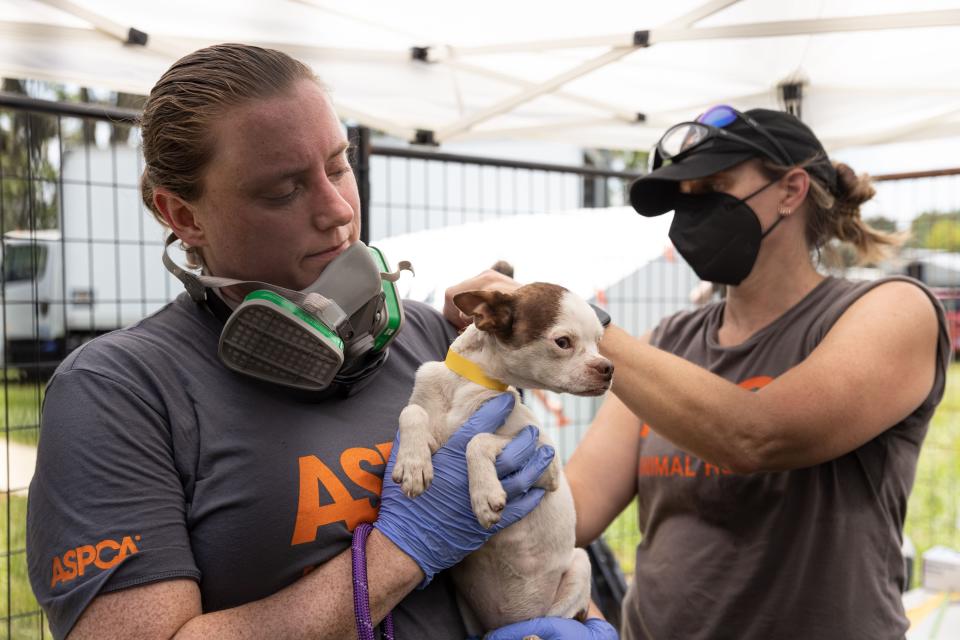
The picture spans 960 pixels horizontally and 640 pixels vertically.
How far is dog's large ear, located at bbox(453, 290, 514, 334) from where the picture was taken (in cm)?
185

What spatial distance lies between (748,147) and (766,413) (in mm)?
898

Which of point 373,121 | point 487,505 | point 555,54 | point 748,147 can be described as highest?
point 555,54

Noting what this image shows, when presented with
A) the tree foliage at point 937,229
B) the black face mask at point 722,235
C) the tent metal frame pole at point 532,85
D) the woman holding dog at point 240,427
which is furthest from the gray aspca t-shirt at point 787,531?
the tree foliage at point 937,229

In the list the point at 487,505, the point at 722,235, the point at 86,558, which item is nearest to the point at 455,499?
the point at 487,505

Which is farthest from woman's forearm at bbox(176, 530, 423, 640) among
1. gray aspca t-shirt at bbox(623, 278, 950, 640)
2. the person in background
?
gray aspca t-shirt at bbox(623, 278, 950, 640)

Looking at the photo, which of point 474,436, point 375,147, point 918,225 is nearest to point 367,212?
point 375,147

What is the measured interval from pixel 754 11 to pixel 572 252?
1.48 meters

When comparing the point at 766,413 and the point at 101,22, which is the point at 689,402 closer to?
the point at 766,413

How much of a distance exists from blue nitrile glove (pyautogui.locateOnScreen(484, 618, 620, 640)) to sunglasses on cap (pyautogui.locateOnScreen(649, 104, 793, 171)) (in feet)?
5.17

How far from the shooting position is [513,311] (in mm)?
1918

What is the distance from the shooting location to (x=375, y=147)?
399 centimetres

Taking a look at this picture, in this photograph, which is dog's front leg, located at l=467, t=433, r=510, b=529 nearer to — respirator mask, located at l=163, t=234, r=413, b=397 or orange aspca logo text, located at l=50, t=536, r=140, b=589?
respirator mask, located at l=163, t=234, r=413, b=397

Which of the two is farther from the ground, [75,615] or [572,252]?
[572,252]

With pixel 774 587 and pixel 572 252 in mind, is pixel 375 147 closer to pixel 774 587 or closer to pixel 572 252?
pixel 572 252
